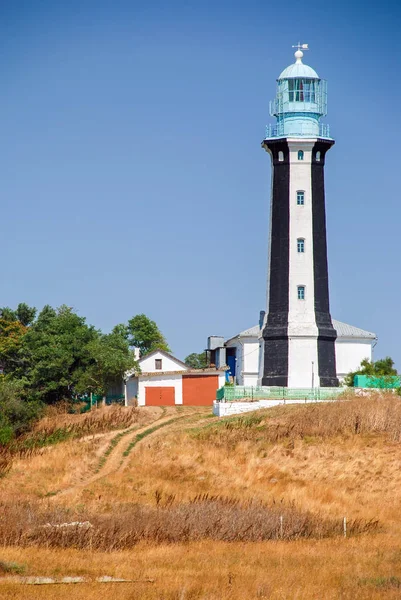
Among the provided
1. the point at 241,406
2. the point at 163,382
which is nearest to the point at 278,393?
the point at 241,406

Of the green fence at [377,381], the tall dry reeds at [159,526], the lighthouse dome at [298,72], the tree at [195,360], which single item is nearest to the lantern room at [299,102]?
the lighthouse dome at [298,72]

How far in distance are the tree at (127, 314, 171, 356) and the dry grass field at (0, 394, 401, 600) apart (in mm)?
33995

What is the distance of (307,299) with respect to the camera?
54.6 m

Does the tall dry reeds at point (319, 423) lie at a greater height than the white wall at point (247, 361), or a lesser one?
lesser

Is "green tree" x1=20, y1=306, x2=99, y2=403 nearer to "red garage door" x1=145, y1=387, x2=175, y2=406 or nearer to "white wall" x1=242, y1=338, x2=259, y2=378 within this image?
"red garage door" x1=145, y1=387, x2=175, y2=406

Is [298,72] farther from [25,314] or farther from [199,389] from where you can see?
[25,314]

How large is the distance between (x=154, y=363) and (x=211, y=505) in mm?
36284

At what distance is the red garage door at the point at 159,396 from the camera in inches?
2517

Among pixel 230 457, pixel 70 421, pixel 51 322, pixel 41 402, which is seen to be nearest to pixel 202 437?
pixel 230 457

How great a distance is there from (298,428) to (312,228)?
1244 cm

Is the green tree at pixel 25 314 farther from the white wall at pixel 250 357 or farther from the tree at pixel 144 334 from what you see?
the white wall at pixel 250 357

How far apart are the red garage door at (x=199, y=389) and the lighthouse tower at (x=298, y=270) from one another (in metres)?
9.59

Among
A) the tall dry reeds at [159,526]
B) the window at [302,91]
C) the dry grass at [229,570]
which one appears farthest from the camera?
the window at [302,91]

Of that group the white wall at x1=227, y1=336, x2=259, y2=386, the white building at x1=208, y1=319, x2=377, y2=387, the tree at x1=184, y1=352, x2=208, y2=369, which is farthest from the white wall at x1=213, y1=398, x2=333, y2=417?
the tree at x1=184, y1=352, x2=208, y2=369
